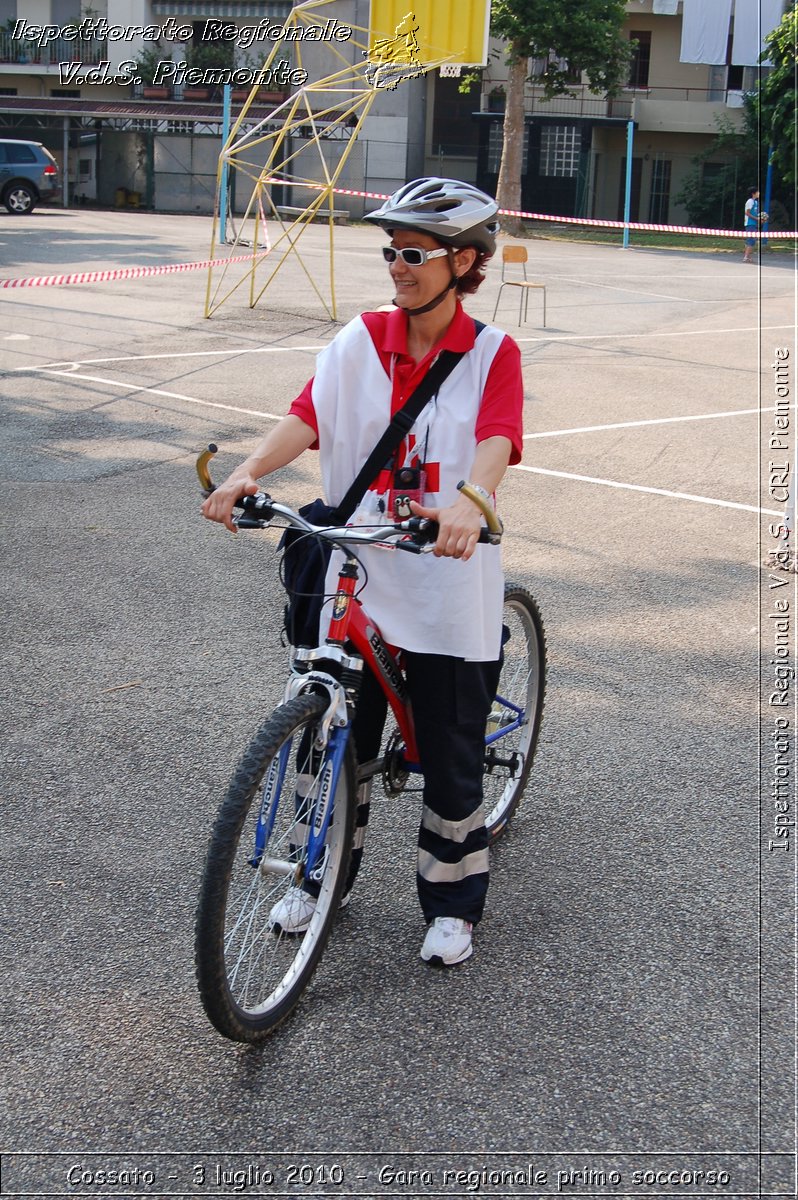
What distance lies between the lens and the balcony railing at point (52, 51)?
52.2m

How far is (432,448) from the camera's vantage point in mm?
3307

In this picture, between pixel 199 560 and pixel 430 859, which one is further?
pixel 199 560

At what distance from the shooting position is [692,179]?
47.8 meters

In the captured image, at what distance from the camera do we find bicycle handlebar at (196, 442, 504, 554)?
2.92 meters

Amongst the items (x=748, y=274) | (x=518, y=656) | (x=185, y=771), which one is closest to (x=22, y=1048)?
(x=185, y=771)

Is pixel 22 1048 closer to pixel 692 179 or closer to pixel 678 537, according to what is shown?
pixel 678 537

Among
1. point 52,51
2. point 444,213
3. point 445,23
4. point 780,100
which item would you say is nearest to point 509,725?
point 444,213

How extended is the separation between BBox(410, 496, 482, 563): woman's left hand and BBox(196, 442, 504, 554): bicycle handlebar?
2 centimetres

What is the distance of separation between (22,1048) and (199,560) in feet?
13.5

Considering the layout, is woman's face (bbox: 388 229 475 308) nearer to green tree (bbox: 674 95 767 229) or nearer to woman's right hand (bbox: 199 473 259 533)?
woman's right hand (bbox: 199 473 259 533)

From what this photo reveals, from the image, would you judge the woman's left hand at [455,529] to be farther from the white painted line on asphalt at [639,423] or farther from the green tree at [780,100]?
the green tree at [780,100]

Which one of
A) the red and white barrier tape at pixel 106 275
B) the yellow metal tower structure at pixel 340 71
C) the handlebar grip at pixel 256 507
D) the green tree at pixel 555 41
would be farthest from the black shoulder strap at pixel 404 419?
the green tree at pixel 555 41

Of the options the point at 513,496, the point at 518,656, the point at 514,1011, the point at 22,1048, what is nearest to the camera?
the point at 22,1048

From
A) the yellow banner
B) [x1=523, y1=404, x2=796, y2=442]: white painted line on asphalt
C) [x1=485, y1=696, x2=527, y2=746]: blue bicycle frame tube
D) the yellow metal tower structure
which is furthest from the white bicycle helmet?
the yellow banner
